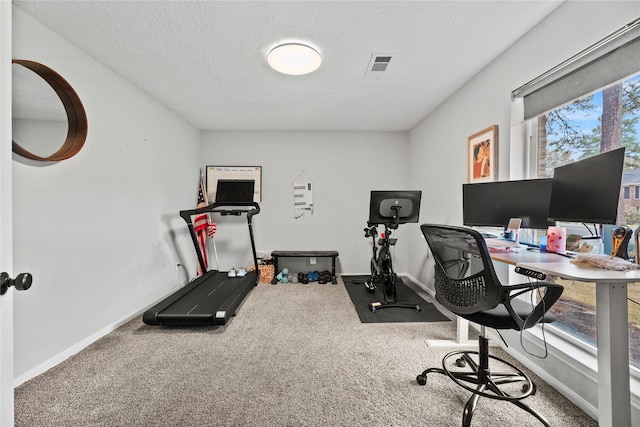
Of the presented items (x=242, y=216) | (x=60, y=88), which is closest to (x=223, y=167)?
(x=242, y=216)

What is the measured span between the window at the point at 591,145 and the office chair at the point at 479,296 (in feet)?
1.85

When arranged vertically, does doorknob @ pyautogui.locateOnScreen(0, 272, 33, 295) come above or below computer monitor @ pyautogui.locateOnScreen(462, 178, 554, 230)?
below

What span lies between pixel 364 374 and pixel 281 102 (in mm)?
2997

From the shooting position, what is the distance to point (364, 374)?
1798mm

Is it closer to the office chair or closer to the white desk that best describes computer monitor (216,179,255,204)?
the office chair

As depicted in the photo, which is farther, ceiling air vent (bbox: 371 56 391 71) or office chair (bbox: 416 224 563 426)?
ceiling air vent (bbox: 371 56 391 71)

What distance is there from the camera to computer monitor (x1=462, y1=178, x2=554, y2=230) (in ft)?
5.59

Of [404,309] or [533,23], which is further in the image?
[404,309]

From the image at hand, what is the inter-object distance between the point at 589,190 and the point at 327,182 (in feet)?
11.1

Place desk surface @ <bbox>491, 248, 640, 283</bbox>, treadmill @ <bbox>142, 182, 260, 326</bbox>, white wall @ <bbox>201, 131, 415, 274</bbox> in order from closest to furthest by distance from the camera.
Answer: desk surface @ <bbox>491, 248, 640, 283</bbox> < treadmill @ <bbox>142, 182, 260, 326</bbox> < white wall @ <bbox>201, 131, 415, 274</bbox>

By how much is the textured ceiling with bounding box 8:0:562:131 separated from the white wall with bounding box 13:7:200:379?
22cm

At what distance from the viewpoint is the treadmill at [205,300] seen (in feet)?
8.00

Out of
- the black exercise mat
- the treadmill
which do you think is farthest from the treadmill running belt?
the black exercise mat

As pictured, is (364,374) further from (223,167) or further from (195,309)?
(223,167)
